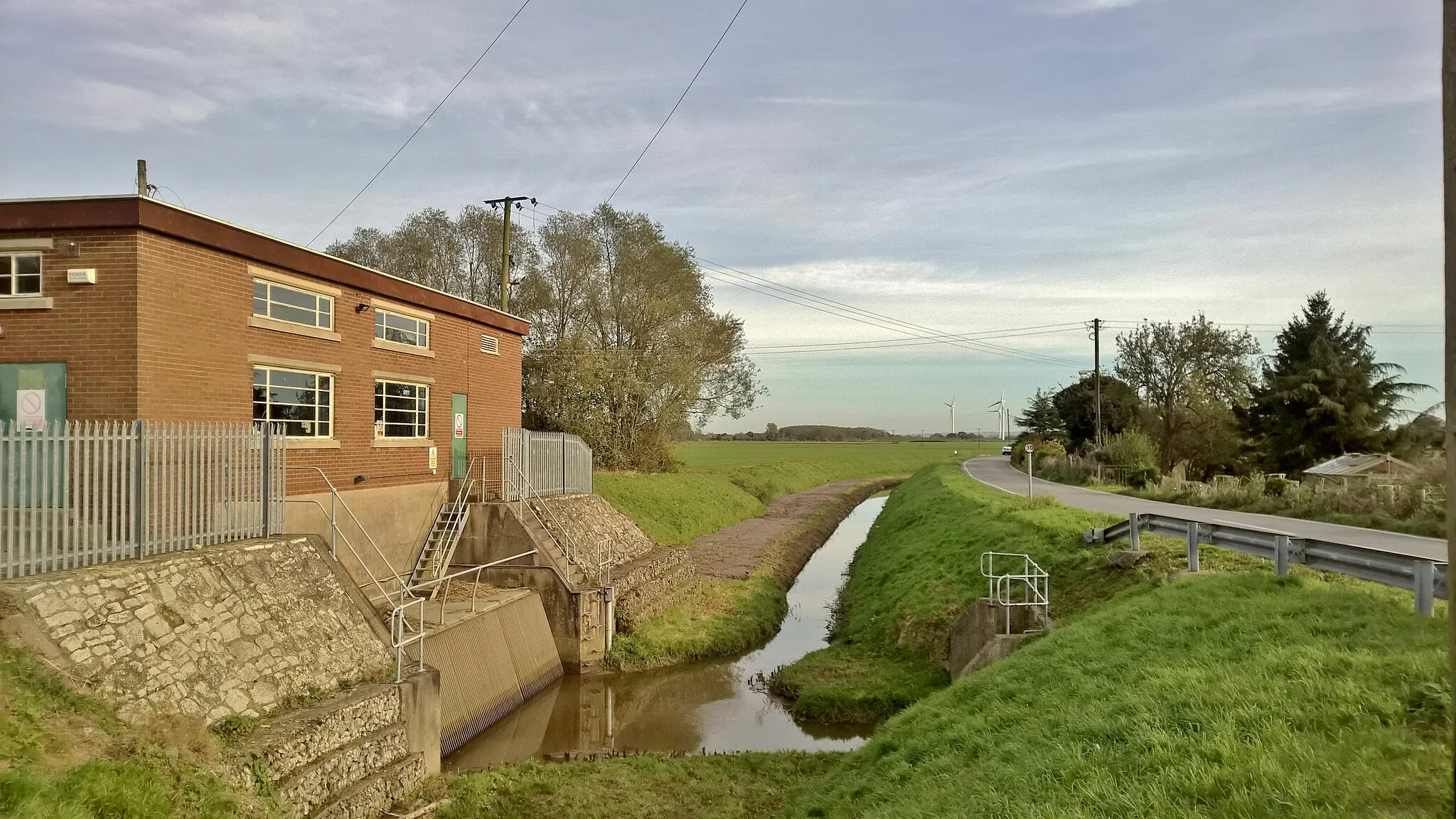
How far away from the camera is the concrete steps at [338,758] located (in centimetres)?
838

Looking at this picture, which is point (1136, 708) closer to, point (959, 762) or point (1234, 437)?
point (959, 762)

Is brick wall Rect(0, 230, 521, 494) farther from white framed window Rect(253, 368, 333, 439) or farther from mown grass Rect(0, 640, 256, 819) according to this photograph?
mown grass Rect(0, 640, 256, 819)

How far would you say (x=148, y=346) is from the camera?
11961mm

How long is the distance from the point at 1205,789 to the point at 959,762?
3.00 meters

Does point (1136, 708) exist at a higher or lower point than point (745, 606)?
higher

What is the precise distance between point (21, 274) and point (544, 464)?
41.4ft

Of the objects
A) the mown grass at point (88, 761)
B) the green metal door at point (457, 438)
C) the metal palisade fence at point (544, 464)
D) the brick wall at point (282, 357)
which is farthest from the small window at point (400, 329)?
the mown grass at point (88, 761)

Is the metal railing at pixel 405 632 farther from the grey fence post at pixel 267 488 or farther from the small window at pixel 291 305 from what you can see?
the small window at pixel 291 305

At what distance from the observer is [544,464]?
74.4ft

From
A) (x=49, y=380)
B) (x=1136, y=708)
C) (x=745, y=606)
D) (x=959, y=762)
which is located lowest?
(x=745, y=606)

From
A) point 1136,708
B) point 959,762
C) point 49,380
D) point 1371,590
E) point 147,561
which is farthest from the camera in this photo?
point 49,380

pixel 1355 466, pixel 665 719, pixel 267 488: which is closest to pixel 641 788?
pixel 665 719

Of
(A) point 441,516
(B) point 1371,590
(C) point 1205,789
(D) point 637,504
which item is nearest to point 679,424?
(D) point 637,504

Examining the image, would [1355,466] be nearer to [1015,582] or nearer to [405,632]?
[1015,582]
